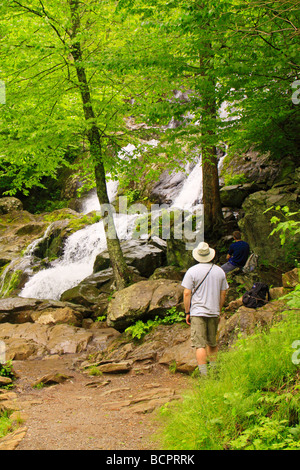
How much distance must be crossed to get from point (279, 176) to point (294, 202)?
2.47 m

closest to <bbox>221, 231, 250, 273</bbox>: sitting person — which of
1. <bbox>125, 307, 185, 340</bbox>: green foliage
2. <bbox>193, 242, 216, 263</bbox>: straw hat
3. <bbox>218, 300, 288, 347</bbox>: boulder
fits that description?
<bbox>125, 307, 185, 340</bbox>: green foliage

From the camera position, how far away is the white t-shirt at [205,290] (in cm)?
520

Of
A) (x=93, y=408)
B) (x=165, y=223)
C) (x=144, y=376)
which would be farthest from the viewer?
(x=165, y=223)

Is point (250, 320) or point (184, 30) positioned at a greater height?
point (184, 30)

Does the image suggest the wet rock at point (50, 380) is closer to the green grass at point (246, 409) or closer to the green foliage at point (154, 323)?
the green foliage at point (154, 323)

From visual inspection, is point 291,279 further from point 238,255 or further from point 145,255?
point 145,255

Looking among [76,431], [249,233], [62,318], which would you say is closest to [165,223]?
[249,233]

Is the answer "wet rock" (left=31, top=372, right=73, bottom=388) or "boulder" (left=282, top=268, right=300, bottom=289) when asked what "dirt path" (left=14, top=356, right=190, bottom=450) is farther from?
"boulder" (left=282, top=268, right=300, bottom=289)

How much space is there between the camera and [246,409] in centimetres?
336

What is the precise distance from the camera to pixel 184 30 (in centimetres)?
604

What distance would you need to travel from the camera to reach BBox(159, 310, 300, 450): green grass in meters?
3.11

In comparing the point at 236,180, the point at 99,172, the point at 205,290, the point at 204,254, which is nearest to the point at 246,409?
the point at 205,290

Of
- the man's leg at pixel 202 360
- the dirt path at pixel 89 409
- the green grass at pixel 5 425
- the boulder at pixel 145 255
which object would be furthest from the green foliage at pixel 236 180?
the green grass at pixel 5 425
